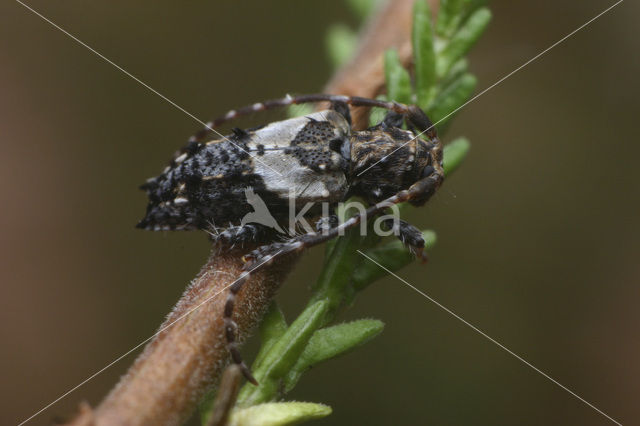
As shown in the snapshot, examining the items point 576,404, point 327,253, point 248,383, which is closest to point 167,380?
point 248,383

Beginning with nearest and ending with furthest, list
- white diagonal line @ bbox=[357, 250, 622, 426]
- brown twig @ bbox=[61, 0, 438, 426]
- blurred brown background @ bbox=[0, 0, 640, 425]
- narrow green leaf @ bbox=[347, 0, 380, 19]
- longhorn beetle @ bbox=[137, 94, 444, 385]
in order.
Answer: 1. brown twig @ bbox=[61, 0, 438, 426]
2. longhorn beetle @ bbox=[137, 94, 444, 385]
3. narrow green leaf @ bbox=[347, 0, 380, 19]
4. white diagonal line @ bbox=[357, 250, 622, 426]
5. blurred brown background @ bbox=[0, 0, 640, 425]

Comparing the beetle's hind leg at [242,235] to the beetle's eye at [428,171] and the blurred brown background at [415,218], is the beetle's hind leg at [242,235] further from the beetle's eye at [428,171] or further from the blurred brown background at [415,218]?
the blurred brown background at [415,218]

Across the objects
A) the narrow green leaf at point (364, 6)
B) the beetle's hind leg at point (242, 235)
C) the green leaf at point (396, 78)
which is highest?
the narrow green leaf at point (364, 6)

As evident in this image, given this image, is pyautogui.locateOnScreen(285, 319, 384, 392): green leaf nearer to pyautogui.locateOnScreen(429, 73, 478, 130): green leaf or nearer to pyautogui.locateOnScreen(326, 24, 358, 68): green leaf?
pyautogui.locateOnScreen(429, 73, 478, 130): green leaf

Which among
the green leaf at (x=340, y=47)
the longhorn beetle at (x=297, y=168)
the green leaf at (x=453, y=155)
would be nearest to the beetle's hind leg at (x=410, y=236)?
the longhorn beetle at (x=297, y=168)

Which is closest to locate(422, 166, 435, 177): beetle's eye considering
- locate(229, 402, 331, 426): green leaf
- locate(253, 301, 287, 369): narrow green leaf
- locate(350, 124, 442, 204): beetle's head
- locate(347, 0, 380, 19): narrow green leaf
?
locate(350, 124, 442, 204): beetle's head

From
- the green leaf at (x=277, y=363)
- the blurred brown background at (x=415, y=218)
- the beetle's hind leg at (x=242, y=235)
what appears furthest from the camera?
the blurred brown background at (x=415, y=218)
